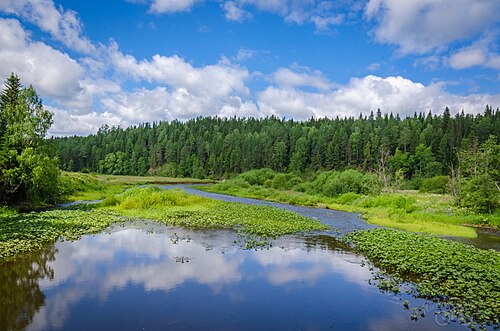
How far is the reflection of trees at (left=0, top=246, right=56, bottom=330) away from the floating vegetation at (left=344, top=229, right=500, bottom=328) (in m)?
15.4

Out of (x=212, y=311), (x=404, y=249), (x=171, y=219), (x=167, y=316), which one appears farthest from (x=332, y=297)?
(x=171, y=219)

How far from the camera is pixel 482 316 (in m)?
14.8

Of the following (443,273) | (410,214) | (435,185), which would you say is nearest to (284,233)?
(443,273)

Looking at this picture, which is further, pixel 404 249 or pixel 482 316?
pixel 404 249

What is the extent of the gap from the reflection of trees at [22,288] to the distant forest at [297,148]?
273ft

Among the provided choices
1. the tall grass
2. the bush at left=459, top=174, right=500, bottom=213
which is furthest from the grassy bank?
the bush at left=459, top=174, right=500, bottom=213

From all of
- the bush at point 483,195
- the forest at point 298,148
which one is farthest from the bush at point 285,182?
the bush at point 483,195

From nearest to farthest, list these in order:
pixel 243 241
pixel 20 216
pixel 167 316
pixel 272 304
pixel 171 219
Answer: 1. pixel 167 316
2. pixel 272 304
3. pixel 243 241
4. pixel 20 216
5. pixel 171 219

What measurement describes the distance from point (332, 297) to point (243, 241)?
450 inches

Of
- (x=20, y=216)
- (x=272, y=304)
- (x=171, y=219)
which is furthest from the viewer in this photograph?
(x=171, y=219)

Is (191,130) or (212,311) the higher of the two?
(191,130)

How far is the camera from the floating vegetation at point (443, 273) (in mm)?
15527

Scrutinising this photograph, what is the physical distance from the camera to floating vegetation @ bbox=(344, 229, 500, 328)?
15.5m

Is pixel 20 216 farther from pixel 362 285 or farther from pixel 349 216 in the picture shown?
pixel 349 216
